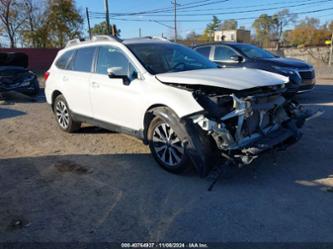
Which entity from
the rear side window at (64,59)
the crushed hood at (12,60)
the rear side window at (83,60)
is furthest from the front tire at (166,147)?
the crushed hood at (12,60)

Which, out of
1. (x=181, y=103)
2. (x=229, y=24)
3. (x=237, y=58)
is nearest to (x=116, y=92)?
(x=181, y=103)

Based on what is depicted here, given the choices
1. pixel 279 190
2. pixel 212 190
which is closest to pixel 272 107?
pixel 279 190

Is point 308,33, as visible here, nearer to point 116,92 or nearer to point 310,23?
point 310,23

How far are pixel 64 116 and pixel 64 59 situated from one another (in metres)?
1.18

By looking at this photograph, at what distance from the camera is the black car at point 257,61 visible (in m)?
8.66

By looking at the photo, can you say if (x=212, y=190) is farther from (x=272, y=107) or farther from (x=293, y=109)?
(x=293, y=109)

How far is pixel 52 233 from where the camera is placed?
3.07 meters

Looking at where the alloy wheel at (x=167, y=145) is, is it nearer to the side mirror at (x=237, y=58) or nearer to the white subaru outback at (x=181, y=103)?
the white subaru outback at (x=181, y=103)

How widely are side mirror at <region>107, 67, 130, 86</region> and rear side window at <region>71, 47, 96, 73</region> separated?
113 cm

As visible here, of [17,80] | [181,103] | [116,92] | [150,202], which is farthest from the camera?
[17,80]

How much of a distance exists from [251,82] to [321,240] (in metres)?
1.97

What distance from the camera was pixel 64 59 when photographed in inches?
255

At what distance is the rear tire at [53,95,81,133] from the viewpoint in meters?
6.39

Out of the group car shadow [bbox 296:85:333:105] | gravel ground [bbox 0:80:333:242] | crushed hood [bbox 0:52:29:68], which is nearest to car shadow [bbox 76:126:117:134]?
gravel ground [bbox 0:80:333:242]
